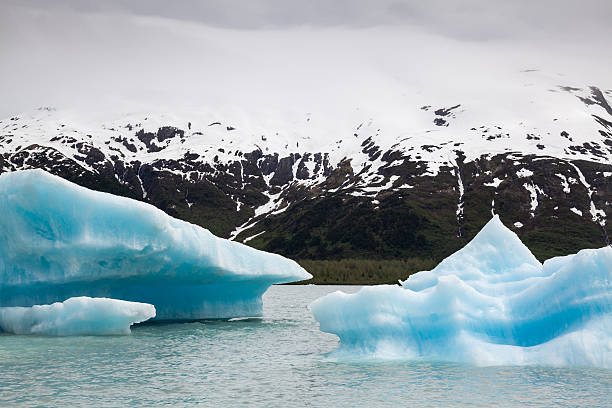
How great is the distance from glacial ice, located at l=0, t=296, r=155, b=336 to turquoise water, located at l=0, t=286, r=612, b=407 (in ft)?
3.67

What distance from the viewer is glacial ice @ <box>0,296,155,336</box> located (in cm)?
2134

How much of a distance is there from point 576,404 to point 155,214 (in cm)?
1496

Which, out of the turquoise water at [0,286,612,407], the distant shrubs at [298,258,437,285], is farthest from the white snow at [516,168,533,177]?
the turquoise water at [0,286,612,407]

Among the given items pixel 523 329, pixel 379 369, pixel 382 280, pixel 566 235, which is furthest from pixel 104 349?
pixel 566 235

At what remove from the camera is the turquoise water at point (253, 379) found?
12.4 m

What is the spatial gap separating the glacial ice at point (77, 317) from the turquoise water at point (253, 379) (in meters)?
1.12

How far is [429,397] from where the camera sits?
41.5ft

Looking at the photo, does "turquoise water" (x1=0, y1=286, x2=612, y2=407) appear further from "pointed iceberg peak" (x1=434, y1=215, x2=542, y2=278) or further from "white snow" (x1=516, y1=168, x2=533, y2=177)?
"white snow" (x1=516, y1=168, x2=533, y2=177)

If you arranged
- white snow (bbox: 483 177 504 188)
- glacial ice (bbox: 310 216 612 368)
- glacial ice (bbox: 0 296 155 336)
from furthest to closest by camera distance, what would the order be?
white snow (bbox: 483 177 504 188) < glacial ice (bbox: 0 296 155 336) < glacial ice (bbox: 310 216 612 368)

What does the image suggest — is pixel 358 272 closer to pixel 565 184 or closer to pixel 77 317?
pixel 77 317

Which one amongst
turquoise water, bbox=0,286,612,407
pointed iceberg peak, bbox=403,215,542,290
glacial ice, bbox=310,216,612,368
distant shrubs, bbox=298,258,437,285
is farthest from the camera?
distant shrubs, bbox=298,258,437,285

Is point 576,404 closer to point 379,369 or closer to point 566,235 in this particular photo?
point 379,369

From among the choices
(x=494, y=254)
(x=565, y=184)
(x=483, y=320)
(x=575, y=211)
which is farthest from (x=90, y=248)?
(x=565, y=184)

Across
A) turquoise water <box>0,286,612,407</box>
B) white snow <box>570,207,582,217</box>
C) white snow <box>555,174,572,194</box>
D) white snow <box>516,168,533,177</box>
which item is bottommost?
turquoise water <box>0,286,612,407</box>
